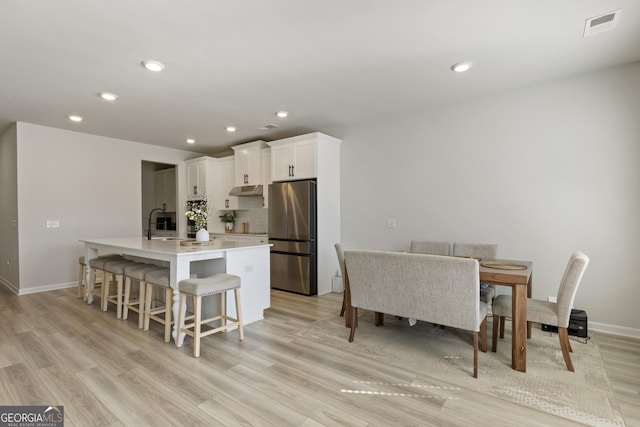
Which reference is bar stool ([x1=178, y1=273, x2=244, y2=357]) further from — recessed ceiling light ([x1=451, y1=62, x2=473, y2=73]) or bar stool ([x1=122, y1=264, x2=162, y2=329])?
recessed ceiling light ([x1=451, y1=62, x2=473, y2=73])

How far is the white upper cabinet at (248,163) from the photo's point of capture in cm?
550

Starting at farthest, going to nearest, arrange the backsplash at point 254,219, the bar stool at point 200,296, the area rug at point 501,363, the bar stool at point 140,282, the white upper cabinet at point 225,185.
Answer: the white upper cabinet at point 225,185 < the backsplash at point 254,219 < the bar stool at point 140,282 < the bar stool at point 200,296 < the area rug at point 501,363

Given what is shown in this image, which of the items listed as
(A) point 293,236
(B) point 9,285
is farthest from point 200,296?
(B) point 9,285

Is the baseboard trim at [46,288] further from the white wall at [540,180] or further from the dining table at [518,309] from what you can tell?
the dining table at [518,309]

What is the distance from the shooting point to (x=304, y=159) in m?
4.78

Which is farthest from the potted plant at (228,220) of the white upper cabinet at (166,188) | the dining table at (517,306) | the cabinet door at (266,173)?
the dining table at (517,306)

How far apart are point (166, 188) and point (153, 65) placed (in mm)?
5482

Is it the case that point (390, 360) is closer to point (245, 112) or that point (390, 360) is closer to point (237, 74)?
point (237, 74)

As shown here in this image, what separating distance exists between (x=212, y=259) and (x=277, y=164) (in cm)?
219

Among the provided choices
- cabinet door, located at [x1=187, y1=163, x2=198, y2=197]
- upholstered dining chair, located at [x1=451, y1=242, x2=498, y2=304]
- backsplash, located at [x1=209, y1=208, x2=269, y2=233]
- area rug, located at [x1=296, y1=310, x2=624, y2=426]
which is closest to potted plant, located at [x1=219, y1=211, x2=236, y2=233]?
backsplash, located at [x1=209, y1=208, x2=269, y2=233]

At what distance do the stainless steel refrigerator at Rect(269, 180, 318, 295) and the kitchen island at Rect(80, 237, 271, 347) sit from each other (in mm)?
1106

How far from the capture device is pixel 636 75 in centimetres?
298

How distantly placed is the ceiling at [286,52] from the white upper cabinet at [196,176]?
2.06 metres

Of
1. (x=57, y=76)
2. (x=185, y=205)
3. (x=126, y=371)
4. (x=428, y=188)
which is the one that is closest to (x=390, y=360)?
(x=126, y=371)
